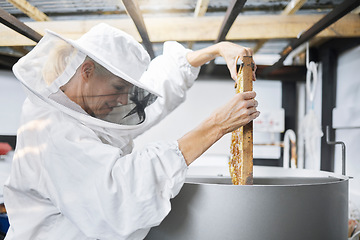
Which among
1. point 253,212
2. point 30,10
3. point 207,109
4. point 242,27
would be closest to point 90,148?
point 253,212

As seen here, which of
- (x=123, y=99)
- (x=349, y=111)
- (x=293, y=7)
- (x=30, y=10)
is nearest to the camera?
(x=123, y=99)

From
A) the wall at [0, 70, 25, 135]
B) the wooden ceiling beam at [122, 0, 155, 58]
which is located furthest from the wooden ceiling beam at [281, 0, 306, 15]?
the wall at [0, 70, 25, 135]

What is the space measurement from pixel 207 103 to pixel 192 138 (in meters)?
3.19

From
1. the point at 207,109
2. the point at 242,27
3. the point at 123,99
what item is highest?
the point at 242,27

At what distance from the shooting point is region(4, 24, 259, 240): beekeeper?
2.69 ft

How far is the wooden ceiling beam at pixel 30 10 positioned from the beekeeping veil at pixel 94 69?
143 centimetres

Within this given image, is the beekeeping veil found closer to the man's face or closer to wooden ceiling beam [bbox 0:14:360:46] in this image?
the man's face

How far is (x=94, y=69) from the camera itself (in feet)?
3.11

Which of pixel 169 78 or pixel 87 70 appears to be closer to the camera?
pixel 87 70

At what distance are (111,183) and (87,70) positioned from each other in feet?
1.16

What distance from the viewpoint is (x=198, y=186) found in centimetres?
97

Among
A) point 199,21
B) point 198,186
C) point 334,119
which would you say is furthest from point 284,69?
point 198,186

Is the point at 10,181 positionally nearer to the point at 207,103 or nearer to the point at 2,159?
the point at 2,159

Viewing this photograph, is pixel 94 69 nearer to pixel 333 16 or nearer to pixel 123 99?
pixel 123 99
